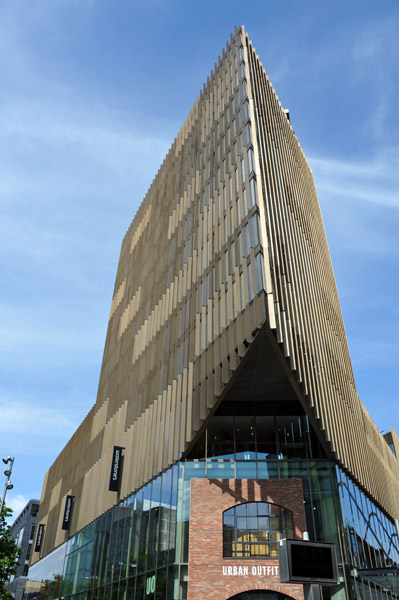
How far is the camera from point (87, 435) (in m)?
50.8

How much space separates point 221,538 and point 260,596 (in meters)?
3.23

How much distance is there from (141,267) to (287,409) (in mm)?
22929

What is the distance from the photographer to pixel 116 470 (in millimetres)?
36406

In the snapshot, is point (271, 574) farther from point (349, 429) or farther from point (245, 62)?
point (245, 62)

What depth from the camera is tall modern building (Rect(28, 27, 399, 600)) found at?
25453 millimetres

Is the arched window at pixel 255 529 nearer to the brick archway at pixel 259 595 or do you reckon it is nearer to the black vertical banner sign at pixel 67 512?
the brick archway at pixel 259 595

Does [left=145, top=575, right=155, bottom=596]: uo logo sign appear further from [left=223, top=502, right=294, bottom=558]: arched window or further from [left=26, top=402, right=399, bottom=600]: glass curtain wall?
[left=223, top=502, right=294, bottom=558]: arched window

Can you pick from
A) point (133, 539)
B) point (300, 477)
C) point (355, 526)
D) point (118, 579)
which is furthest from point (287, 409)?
point (118, 579)

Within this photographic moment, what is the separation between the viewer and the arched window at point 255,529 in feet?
84.4

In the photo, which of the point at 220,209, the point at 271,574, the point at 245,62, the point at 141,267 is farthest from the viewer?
the point at 141,267

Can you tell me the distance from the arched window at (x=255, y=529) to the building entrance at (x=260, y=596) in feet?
5.35

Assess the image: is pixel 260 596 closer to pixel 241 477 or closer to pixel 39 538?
pixel 241 477

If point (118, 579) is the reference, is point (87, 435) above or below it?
above

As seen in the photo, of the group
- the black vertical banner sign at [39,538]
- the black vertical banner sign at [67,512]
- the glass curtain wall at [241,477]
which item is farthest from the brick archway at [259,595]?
the black vertical banner sign at [39,538]
